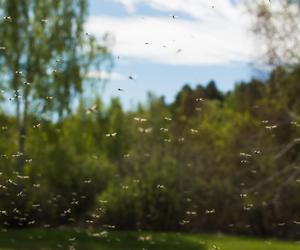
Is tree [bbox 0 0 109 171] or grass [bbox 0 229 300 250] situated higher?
tree [bbox 0 0 109 171]

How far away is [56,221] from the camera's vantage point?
19.3 meters

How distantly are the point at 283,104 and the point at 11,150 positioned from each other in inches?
346

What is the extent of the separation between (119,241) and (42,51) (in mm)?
7676

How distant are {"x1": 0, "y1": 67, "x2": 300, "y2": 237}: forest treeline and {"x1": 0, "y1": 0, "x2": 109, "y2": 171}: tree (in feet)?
2.02

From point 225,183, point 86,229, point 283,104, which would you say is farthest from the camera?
point 283,104

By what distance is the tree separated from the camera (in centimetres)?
2081

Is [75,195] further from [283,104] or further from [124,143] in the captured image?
[283,104]

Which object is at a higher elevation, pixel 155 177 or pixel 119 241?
pixel 155 177

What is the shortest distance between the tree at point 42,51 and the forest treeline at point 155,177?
A: 2.02 feet

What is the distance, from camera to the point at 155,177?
18.4m

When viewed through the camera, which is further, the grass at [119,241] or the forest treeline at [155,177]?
the forest treeline at [155,177]

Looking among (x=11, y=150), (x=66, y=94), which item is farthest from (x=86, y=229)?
(x=66, y=94)

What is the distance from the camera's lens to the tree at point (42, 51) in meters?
20.8

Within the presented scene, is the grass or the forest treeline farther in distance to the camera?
the forest treeline
